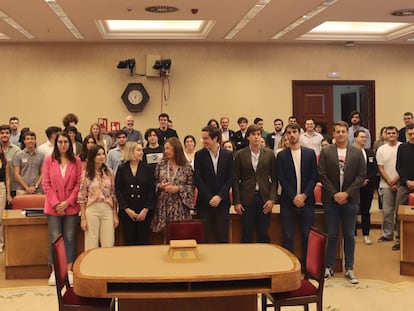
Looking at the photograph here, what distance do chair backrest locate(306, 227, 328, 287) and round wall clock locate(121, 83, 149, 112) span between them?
24.2ft

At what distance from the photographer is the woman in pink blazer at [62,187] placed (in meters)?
5.31

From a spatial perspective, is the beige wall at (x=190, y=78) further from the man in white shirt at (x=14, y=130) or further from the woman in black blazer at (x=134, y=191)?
the woman in black blazer at (x=134, y=191)

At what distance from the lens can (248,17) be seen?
333 inches

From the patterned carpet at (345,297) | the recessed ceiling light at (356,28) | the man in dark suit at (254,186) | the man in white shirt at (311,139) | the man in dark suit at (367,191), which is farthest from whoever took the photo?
the recessed ceiling light at (356,28)

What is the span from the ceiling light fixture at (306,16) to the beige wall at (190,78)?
45.5 inches

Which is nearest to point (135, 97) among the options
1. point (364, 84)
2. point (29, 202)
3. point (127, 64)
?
point (127, 64)

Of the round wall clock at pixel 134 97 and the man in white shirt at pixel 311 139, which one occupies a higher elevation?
the round wall clock at pixel 134 97

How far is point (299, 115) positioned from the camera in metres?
11.4

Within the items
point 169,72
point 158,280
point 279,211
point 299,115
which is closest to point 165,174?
point 279,211

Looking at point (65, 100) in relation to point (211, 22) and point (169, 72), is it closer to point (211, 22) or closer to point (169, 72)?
point (169, 72)

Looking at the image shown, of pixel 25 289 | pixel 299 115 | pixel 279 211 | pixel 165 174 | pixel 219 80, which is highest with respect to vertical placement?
pixel 219 80

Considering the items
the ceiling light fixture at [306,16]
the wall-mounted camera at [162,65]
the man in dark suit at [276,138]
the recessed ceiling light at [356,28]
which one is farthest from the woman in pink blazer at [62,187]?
the recessed ceiling light at [356,28]

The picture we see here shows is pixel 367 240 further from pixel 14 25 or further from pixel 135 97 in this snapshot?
pixel 14 25

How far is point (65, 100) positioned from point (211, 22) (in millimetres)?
3565
